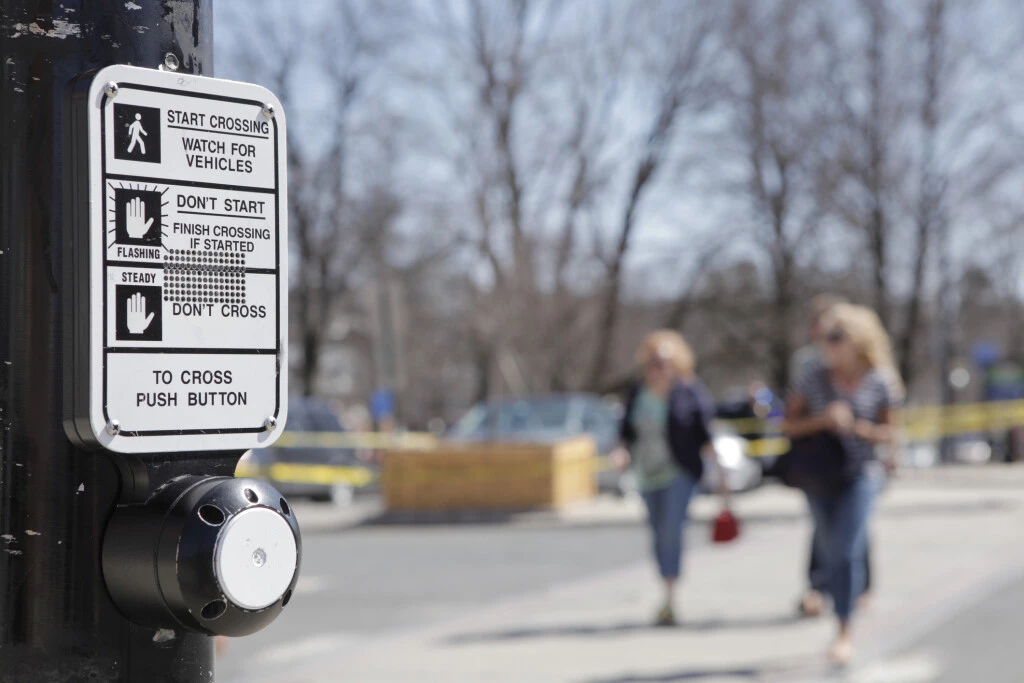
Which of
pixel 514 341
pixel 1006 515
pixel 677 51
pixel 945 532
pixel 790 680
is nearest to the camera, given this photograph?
pixel 790 680

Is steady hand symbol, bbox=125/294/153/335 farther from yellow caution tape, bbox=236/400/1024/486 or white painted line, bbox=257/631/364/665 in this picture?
yellow caution tape, bbox=236/400/1024/486

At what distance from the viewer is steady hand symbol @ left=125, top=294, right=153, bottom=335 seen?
4.50 ft

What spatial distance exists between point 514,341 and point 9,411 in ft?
69.5

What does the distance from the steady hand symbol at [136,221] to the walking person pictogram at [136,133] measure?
0.18 feet

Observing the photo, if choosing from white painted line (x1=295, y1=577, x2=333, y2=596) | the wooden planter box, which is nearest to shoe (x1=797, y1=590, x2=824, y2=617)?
white painted line (x1=295, y1=577, x2=333, y2=596)

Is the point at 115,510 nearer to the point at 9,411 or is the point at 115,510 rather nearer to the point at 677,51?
the point at 9,411

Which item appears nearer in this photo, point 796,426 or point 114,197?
point 114,197

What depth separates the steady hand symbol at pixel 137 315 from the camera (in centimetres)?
137

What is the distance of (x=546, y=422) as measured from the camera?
67.7ft

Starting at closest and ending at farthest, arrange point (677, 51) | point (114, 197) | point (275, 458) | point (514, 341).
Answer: point (114, 197), point (275, 458), point (514, 341), point (677, 51)

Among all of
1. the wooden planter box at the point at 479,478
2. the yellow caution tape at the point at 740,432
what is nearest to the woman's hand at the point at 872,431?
the yellow caution tape at the point at 740,432

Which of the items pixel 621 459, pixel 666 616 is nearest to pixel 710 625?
pixel 666 616

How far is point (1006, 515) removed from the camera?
48.1ft

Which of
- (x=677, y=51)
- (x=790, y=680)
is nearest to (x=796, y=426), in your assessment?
(x=790, y=680)
